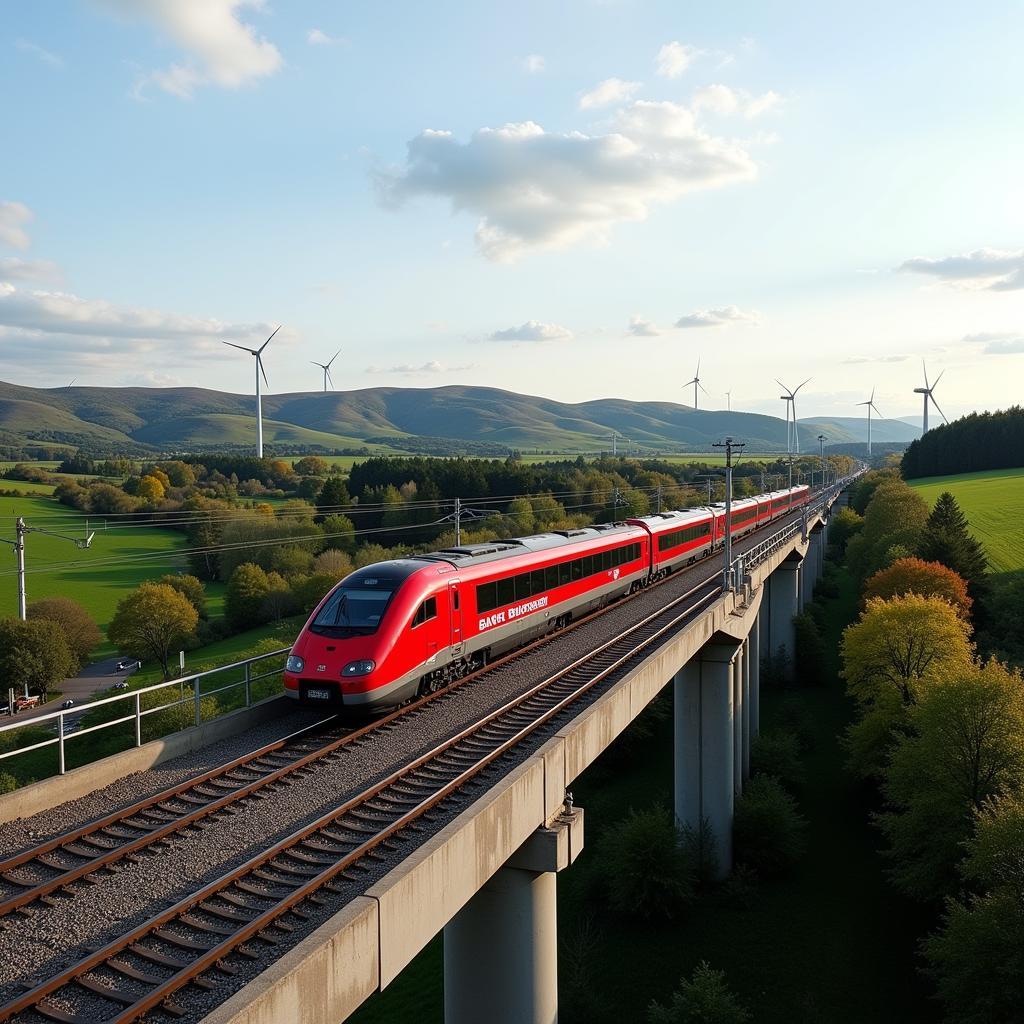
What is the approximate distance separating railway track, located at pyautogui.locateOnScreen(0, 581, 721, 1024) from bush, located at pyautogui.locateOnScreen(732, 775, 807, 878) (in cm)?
2023

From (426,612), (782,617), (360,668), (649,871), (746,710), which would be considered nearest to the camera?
(360,668)

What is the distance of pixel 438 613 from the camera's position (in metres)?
19.6

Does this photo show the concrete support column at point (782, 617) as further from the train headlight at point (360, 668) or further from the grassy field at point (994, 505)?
the train headlight at point (360, 668)

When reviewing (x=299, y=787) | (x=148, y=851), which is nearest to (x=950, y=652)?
(x=299, y=787)

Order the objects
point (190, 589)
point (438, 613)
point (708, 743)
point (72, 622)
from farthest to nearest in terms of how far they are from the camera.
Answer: point (190, 589)
point (72, 622)
point (708, 743)
point (438, 613)

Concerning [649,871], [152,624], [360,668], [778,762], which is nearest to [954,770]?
[649,871]

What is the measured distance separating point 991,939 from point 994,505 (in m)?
92.7

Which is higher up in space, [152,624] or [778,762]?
[152,624]

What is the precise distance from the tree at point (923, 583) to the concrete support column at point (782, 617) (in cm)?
560

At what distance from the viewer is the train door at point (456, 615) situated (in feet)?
66.9

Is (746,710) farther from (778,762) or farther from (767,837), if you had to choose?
(767,837)

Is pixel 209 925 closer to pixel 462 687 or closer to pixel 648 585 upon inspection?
pixel 462 687

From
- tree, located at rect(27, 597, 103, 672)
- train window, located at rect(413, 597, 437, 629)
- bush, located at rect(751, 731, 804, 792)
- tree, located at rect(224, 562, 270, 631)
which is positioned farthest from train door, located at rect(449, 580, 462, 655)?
tree, located at rect(224, 562, 270, 631)

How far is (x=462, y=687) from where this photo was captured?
68.6 feet
